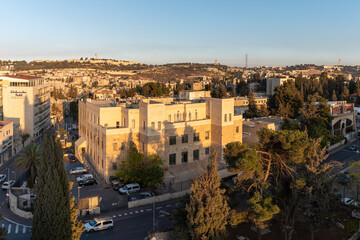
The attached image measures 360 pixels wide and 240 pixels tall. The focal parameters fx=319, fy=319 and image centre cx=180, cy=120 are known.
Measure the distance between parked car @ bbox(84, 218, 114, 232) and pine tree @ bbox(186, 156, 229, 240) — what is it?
8.65m

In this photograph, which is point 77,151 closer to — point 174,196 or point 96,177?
point 96,177

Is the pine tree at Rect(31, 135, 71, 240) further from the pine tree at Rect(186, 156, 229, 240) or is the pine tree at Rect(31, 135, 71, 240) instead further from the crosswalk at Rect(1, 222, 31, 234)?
the crosswalk at Rect(1, 222, 31, 234)

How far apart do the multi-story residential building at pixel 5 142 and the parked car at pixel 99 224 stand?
2894 centimetres

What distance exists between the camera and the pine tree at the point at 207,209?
20.2m

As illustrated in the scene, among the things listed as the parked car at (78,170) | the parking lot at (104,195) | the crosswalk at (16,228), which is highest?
A: the parked car at (78,170)

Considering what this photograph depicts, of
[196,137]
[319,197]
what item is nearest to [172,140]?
[196,137]

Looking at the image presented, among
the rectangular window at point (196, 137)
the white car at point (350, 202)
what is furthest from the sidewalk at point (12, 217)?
the white car at point (350, 202)

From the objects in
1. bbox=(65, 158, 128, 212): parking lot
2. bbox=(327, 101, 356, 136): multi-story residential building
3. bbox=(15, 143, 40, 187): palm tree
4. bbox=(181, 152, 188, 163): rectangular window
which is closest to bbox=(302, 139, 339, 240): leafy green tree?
bbox=(65, 158, 128, 212): parking lot

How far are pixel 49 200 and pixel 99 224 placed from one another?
991cm

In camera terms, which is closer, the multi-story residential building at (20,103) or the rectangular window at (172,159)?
the rectangular window at (172,159)

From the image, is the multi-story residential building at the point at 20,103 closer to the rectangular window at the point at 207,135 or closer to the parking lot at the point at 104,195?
the parking lot at the point at 104,195

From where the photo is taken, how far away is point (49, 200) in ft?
56.4

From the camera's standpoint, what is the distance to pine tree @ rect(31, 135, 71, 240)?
677 inches

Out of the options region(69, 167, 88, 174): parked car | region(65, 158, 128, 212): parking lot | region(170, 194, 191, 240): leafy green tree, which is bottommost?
region(65, 158, 128, 212): parking lot
